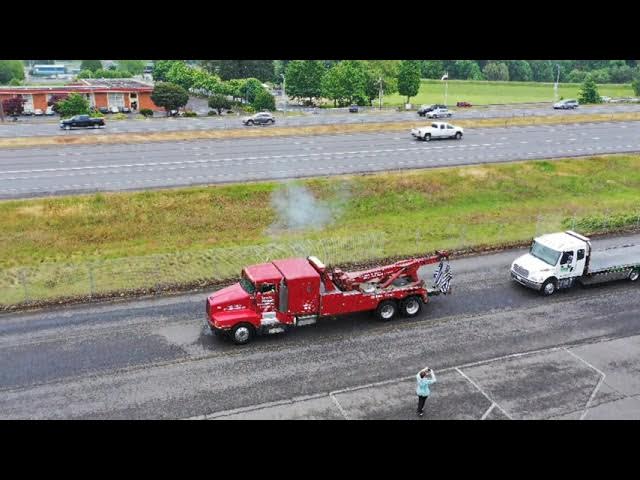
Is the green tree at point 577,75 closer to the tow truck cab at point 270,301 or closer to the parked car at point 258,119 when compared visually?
the parked car at point 258,119

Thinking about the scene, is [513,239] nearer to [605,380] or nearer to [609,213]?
[609,213]

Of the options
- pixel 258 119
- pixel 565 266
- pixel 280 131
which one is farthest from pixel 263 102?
pixel 565 266

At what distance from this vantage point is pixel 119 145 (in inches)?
1816

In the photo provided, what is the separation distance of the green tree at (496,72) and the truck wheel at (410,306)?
11732 cm

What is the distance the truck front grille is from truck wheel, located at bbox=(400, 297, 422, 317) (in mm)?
4951

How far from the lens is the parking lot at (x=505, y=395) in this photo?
16.0 meters

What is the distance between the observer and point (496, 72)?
5089 inches

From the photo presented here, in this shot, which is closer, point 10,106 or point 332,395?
point 332,395

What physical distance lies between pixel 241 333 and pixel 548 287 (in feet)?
41.5

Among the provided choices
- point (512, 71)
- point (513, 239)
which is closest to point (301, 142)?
point (513, 239)

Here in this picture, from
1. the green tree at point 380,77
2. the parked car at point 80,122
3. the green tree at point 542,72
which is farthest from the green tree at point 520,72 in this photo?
the parked car at point 80,122

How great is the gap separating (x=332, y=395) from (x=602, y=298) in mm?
13005

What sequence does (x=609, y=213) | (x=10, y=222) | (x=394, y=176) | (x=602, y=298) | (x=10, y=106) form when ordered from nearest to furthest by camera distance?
(x=602, y=298) → (x=10, y=222) → (x=609, y=213) → (x=394, y=176) → (x=10, y=106)

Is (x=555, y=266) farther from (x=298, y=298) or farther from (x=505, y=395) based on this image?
(x=298, y=298)
